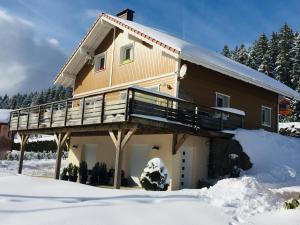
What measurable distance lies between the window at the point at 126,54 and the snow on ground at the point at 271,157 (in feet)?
24.8

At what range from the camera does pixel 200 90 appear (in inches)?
824

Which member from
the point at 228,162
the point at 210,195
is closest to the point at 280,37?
the point at 228,162

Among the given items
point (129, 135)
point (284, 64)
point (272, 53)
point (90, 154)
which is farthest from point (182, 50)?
point (272, 53)

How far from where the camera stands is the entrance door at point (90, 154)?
2431 centimetres

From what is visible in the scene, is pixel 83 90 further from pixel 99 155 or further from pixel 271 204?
pixel 271 204

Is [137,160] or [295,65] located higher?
[295,65]

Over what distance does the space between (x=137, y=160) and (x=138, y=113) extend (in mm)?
5231

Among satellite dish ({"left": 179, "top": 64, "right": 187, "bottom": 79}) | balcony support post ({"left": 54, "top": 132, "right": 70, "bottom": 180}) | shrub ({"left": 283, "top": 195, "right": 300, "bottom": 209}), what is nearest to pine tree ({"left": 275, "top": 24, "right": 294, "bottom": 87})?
satellite dish ({"left": 179, "top": 64, "right": 187, "bottom": 79})

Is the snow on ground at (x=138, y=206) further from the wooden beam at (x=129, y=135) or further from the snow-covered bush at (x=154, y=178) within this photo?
the wooden beam at (x=129, y=135)

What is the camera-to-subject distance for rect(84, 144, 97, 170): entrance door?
24306 mm

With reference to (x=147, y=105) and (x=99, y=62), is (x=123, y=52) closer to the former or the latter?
(x=99, y=62)

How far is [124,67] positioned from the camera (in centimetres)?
2334

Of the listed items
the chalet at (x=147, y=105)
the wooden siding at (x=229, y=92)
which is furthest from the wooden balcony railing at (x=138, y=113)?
the wooden siding at (x=229, y=92)

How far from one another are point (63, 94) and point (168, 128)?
316 feet
